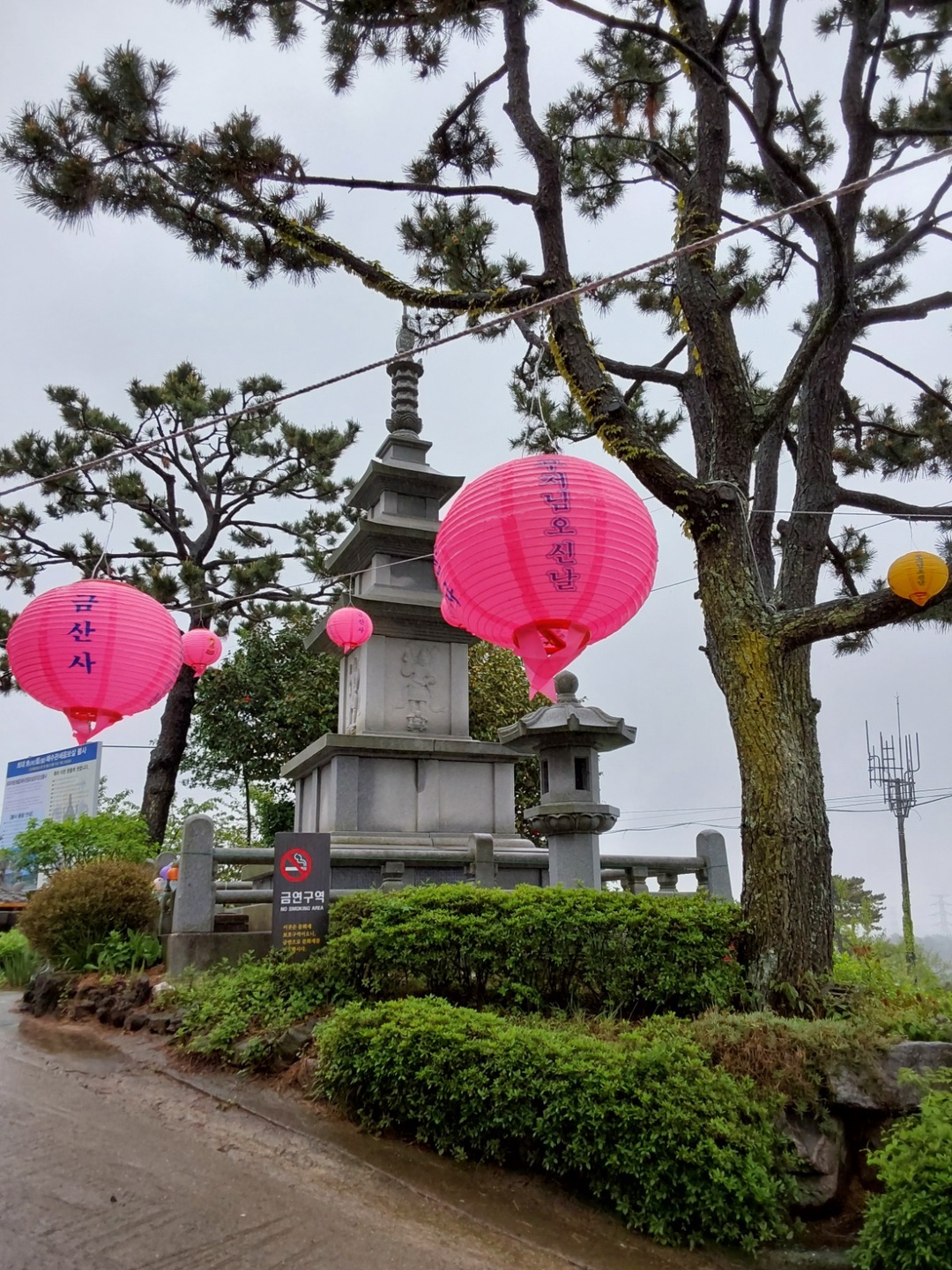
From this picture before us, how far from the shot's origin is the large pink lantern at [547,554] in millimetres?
5043

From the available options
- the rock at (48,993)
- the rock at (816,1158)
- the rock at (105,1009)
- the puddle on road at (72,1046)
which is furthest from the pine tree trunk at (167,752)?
the rock at (816,1158)

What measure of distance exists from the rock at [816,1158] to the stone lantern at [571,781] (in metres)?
3.60

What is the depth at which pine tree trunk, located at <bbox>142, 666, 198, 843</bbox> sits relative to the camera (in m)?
17.5

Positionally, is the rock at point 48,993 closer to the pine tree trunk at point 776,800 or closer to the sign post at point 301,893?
the sign post at point 301,893

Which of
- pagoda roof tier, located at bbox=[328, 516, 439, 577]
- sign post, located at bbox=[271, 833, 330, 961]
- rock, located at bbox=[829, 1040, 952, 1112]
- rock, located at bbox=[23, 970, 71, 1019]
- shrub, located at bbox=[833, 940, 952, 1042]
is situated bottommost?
rock, located at bbox=[23, 970, 71, 1019]

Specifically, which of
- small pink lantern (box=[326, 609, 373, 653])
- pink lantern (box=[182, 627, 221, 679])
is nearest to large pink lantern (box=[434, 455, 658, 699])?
small pink lantern (box=[326, 609, 373, 653])

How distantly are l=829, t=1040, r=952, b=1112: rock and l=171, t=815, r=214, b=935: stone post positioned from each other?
19.2 ft

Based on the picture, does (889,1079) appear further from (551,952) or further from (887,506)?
(887,506)

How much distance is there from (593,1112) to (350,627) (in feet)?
21.8

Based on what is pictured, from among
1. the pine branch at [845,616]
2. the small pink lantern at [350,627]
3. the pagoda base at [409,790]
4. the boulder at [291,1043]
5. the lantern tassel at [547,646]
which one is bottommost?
the boulder at [291,1043]

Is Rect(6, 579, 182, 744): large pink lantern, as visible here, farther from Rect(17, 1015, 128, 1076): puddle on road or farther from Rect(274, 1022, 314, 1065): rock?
Rect(274, 1022, 314, 1065): rock

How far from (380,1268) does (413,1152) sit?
48.1 inches

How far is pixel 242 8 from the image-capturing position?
784 cm

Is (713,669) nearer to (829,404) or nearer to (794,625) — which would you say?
(794,625)
